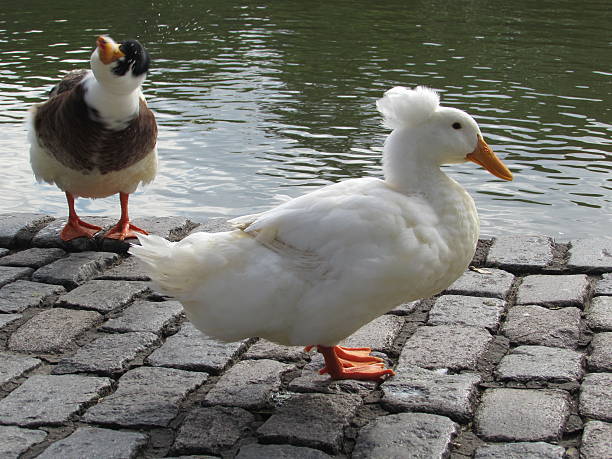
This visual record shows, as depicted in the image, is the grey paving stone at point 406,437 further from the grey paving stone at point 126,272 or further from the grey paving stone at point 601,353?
the grey paving stone at point 126,272

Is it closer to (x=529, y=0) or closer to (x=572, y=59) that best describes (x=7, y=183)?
(x=572, y=59)

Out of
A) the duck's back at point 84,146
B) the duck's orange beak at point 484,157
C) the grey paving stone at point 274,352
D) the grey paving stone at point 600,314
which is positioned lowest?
the grey paving stone at point 274,352

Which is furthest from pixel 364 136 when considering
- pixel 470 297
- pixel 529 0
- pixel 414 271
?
pixel 529 0

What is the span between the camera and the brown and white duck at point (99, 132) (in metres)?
5.00

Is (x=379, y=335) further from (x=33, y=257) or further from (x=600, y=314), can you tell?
(x=33, y=257)

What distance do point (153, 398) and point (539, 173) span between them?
4308mm

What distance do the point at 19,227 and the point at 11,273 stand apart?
72 cm

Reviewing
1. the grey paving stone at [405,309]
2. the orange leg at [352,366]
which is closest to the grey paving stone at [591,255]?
the grey paving stone at [405,309]

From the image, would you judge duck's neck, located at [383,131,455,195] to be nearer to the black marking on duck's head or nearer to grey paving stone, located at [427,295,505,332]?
grey paving stone, located at [427,295,505,332]

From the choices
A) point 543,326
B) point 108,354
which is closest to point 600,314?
point 543,326

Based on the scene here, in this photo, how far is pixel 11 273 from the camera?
4629mm

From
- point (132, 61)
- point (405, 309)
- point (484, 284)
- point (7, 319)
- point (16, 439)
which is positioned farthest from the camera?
point (132, 61)

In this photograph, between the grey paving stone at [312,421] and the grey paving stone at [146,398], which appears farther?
the grey paving stone at [146,398]

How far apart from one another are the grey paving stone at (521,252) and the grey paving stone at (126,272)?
1811 mm
